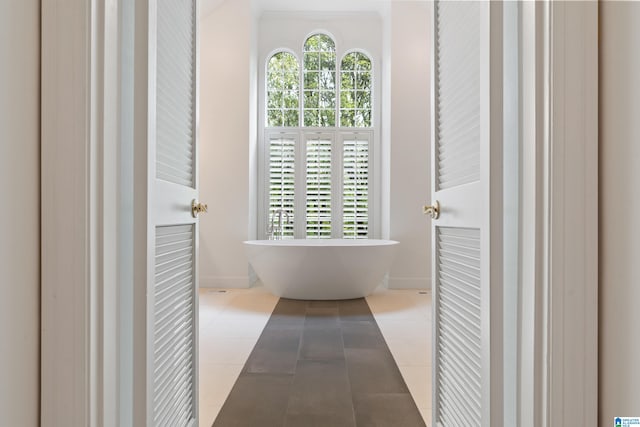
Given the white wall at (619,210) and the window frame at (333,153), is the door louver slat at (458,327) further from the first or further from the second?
the window frame at (333,153)

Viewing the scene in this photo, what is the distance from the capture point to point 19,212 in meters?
0.88

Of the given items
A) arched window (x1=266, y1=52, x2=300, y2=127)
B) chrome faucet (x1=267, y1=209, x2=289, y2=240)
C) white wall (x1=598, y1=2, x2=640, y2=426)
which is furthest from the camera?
arched window (x1=266, y1=52, x2=300, y2=127)

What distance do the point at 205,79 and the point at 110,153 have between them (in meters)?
4.50

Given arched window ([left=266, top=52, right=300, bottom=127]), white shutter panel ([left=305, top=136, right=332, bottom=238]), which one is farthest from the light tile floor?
arched window ([left=266, top=52, right=300, bottom=127])

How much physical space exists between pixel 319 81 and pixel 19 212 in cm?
531

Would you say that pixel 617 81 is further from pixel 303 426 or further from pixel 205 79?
pixel 205 79

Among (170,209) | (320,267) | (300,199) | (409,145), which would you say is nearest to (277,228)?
(300,199)

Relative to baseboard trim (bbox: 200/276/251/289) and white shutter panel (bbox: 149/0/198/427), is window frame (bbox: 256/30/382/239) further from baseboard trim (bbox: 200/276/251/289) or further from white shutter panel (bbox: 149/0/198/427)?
white shutter panel (bbox: 149/0/198/427)

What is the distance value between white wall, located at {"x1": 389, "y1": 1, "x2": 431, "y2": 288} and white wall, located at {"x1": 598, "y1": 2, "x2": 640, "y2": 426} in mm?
4227

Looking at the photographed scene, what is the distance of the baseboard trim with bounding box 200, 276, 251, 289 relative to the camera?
5176 millimetres

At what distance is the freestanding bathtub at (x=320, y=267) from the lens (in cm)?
425

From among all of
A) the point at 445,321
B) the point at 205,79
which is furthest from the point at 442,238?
the point at 205,79

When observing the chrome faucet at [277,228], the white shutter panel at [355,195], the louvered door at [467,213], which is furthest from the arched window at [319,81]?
the louvered door at [467,213]

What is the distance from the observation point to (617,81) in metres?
0.85
